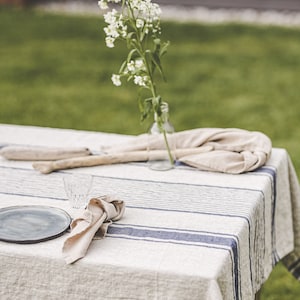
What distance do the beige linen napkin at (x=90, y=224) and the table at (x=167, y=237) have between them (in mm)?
24

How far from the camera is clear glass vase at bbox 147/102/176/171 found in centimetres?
270

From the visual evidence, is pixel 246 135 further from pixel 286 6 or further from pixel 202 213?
pixel 286 6

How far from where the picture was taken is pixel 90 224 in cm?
215

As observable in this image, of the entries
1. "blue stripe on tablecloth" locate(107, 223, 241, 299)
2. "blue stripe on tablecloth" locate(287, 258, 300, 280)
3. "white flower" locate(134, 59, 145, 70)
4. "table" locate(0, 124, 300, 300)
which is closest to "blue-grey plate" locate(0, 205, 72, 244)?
"table" locate(0, 124, 300, 300)

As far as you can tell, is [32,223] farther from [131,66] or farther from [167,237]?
[131,66]

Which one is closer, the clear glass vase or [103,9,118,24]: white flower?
[103,9,118,24]: white flower

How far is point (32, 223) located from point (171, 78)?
4630mm

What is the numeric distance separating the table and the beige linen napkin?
0.02m

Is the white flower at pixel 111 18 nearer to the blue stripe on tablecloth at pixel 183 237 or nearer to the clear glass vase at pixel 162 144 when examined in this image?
the clear glass vase at pixel 162 144

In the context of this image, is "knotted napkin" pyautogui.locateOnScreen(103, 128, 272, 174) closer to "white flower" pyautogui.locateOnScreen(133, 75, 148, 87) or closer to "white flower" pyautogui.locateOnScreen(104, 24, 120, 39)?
"white flower" pyautogui.locateOnScreen(133, 75, 148, 87)

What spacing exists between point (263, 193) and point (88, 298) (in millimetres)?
718

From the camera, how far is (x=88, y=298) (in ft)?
6.84

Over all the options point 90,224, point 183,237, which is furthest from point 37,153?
point 183,237

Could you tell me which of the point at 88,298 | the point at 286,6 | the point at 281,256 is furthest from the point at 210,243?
the point at 286,6
